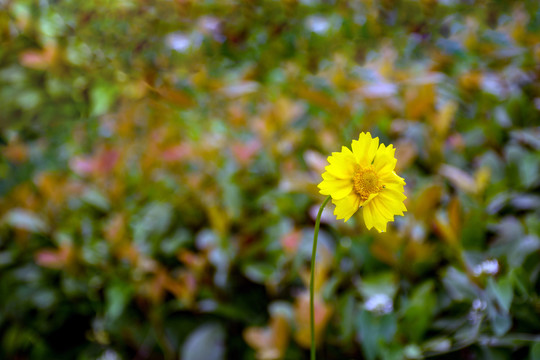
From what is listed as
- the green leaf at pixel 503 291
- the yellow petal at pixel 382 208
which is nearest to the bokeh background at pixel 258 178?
the green leaf at pixel 503 291

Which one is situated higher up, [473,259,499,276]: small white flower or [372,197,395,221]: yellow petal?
[473,259,499,276]: small white flower

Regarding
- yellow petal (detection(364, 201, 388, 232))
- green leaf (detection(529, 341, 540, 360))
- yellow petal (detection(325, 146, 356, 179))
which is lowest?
green leaf (detection(529, 341, 540, 360))

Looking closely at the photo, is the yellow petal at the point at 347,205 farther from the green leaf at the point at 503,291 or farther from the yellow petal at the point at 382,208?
the green leaf at the point at 503,291

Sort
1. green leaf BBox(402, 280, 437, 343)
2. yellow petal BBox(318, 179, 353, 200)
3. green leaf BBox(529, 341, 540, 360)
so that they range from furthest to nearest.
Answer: green leaf BBox(402, 280, 437, 343) → green leaf BBox(529, 341, 540, 360) → yellow petal BBox(318, 179, 353, 200)

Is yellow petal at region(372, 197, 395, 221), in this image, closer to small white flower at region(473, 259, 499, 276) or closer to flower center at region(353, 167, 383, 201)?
flower center at region(353, 167, 383, 201)

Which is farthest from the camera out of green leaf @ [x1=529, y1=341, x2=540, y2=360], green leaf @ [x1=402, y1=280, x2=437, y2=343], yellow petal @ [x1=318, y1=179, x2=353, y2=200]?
green leaf @ [x1=402, y1=280, x2=437, y2=343]

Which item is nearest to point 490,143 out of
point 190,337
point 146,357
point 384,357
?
point 384,357

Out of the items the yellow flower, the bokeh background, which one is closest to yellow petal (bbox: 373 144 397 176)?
the yellow flower

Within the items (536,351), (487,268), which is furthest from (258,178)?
(536,351)
